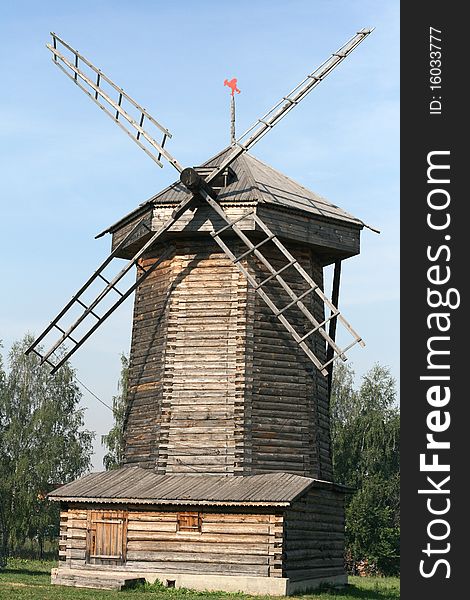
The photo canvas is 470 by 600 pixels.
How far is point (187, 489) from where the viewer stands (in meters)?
18.9

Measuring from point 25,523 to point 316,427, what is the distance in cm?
1949

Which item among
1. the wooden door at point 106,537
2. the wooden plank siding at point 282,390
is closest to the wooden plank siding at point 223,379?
the wooden plank siding at point 282,390

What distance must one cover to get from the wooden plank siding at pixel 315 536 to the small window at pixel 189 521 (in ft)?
6.09

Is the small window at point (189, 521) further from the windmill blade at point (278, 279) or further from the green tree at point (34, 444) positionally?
the green tree at point (34, 444)

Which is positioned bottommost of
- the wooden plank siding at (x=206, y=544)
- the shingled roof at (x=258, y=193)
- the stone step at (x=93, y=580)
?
the stone step at (x=93, y=580)

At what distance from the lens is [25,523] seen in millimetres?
36062

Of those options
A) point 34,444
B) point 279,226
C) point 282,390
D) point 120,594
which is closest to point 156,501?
point 120,594

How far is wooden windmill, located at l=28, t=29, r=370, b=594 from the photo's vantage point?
18.6 metres

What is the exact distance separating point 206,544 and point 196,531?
349mm

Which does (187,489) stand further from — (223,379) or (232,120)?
(232,120)

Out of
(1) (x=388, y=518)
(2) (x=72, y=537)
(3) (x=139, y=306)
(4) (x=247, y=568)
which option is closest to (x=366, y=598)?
(4) (x=247, y=568)

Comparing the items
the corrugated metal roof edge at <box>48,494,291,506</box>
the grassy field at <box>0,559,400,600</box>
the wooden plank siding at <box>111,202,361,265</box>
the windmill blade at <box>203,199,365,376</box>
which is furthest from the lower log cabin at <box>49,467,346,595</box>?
the wooden plank siding at <box>111,202,361,265</box>

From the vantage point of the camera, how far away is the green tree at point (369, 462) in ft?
117

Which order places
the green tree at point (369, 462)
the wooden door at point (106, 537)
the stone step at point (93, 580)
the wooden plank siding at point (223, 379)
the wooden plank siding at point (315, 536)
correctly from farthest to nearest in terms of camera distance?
the green tree at point (369, 462) < the wooden plank siding at point (223, 379) < the wooden door at point (106, 537) < the wooden plank siding at point (315, 536) < the stone step at point (93, 580)
